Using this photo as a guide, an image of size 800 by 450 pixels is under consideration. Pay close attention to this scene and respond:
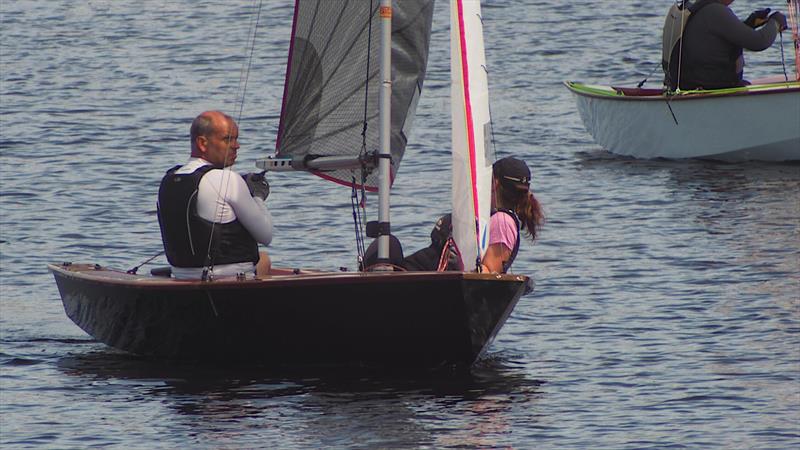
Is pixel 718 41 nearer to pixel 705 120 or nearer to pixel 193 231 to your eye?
pixel 705 120

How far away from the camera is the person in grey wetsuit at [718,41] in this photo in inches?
819

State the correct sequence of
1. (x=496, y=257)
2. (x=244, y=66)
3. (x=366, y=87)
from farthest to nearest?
(x=244, y=66) → (x=366, y=87) → (x=496, y=257)

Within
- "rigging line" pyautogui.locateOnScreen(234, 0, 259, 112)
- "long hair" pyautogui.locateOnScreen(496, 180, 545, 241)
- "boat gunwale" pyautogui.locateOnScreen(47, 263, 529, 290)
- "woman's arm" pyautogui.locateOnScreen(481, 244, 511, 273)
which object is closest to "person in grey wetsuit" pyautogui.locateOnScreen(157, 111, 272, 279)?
"boat gunwale" pyautogui.locateOnScreen(47, 263, 529, 290)

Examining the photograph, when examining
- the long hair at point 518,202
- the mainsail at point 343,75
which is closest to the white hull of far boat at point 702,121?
the mainsail at point 343,75

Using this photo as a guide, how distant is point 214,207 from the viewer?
39.8 ft

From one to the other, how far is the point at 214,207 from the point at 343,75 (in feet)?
5.34

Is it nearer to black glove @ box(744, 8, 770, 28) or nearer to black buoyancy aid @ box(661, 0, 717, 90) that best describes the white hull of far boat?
black buoyancy aid @ box(661, 0, 717, 90)

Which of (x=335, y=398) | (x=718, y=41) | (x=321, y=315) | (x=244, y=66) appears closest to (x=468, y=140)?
(x=321, y=315)

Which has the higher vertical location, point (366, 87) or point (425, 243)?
point (366, 87)

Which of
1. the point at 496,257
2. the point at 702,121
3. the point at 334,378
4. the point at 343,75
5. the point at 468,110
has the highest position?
the point at 343,75

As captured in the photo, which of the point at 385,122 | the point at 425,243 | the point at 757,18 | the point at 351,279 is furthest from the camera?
the point at 757,18

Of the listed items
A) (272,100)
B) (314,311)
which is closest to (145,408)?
(314,311)

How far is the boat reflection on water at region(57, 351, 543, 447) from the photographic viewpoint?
1118 cm

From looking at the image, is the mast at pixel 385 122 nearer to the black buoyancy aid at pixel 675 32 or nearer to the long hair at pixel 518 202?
the long hair at pixel 518 202
